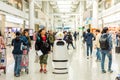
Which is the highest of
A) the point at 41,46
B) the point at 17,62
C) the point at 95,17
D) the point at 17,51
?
the point at 95,17

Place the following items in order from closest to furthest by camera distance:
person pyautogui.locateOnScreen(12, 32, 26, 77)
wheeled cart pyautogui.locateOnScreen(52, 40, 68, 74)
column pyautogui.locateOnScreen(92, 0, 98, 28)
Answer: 1. person pyautogui.locateOnScreen(12, 32, 26, 77)
2. wheeled cart pyautogui.locateOnScreen(52, 40, 68, 74)
3. column pyautogui.locateOnScreen(92, 0, 98, 28)

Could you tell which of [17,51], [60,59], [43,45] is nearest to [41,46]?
[43,45]

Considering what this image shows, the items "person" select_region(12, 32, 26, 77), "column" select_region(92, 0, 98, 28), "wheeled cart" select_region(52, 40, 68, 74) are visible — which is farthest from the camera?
"column" select_region(92, 0, 98, 28)

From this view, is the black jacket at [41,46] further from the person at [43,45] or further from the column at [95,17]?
the column at [95,17]

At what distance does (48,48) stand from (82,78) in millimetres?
2106

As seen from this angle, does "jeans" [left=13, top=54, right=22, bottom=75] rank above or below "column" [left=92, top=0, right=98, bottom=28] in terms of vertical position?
below

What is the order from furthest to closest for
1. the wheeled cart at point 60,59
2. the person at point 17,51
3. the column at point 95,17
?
the column at point 95,17 → the wheeled cart at point 60,59 → the person at point 17,51

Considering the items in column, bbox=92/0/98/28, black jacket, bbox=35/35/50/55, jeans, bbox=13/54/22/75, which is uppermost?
column, bbox=92/0/98/28

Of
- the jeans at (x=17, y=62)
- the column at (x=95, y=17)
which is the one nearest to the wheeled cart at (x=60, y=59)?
the jeans at (x=17, y=62)

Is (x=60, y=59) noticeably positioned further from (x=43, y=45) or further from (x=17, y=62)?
(x=17, y=62)

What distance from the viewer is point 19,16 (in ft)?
113

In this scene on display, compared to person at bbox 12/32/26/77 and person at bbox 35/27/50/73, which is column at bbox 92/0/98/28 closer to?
person at bbox 35/27/50/73

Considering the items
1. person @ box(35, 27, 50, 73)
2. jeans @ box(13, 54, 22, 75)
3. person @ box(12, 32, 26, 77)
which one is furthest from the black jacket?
jeans @ box(13, 54, 22, 75)

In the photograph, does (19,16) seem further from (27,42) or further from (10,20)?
(27,42)
